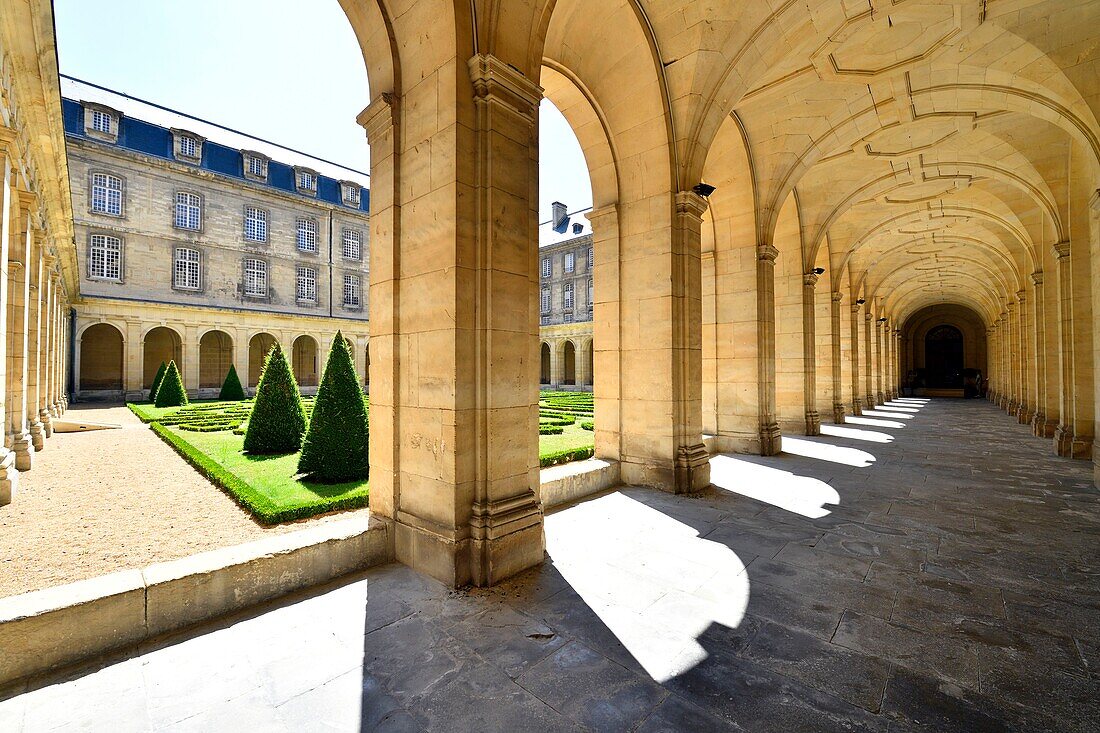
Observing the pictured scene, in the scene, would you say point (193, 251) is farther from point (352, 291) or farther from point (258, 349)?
point (352, 291)

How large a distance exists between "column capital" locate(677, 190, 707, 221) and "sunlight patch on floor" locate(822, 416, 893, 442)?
326 inches

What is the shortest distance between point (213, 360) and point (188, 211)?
9324 millimetres

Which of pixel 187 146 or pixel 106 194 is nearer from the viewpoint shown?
pixel 106 194

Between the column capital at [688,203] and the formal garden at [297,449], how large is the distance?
14.0 ft

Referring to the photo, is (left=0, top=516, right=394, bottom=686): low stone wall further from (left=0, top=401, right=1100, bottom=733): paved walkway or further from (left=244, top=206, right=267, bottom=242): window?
(left=244, top=206, right=267, bottom=242): window

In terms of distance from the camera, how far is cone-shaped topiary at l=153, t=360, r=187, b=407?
797 inches

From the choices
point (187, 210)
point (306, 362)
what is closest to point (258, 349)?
point (306, 362)

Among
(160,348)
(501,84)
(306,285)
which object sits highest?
(306,285)

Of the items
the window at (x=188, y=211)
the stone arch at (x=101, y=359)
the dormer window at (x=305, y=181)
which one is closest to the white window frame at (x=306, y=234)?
the dormer window at (x=305, y=181)

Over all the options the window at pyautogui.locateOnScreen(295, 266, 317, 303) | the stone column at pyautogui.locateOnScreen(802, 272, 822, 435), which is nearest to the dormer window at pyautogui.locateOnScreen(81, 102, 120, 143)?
the window at pyautogui.locateOnScreen(295, 266, 317, 303)

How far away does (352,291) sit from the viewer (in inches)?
1416

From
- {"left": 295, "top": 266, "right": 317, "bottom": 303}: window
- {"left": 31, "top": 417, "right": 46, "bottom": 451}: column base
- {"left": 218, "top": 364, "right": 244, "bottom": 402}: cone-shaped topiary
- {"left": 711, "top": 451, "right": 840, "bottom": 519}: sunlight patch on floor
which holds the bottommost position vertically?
{"left": 711, "top": 451, "right": 840, "bottom": 519}: sunlight patch on floor

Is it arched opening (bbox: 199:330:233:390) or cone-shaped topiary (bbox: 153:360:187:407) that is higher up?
arched opening (bbox: 199:330:233:390)

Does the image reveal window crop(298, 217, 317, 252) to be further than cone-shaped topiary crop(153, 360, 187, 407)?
Yes
